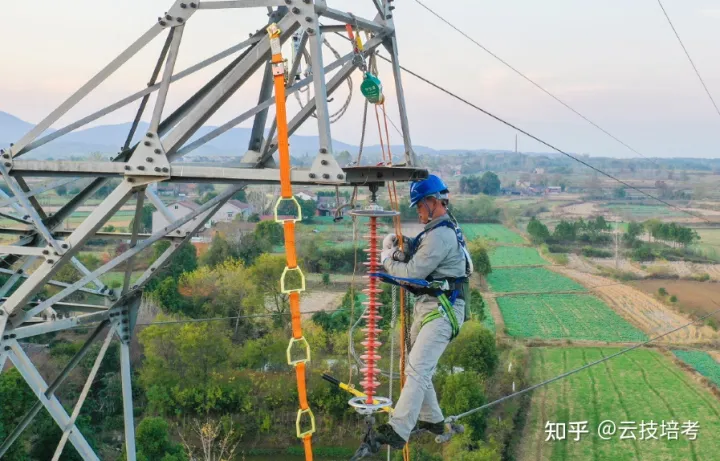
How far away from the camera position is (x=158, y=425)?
824 inches

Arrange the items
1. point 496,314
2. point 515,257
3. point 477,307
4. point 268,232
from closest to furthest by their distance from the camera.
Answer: point 477,307, point 496,314, point 268,232, point 515,257

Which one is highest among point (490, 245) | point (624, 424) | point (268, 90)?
point (268, 90)

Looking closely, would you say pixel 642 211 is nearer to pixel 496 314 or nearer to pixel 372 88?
pixel 496 314

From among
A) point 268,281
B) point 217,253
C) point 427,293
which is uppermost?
point 427,293

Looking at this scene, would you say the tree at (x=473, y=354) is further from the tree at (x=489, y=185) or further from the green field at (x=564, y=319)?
the tree at (x=489, y=185)

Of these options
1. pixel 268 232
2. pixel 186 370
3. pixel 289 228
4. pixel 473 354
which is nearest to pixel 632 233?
pixel 268 232

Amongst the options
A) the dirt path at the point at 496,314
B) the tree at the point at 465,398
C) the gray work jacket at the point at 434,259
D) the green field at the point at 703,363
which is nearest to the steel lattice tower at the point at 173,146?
the gray work jacket at the point at 434,259

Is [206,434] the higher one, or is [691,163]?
[691,163]

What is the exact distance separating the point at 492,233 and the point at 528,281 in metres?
11.2

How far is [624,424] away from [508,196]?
49005 mm

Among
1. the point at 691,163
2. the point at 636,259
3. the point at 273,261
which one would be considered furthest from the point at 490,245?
the point at 691,163

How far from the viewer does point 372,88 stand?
18.4ft

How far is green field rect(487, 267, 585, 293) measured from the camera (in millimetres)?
44094

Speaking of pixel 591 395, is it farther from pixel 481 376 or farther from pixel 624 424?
pixel 481 376
